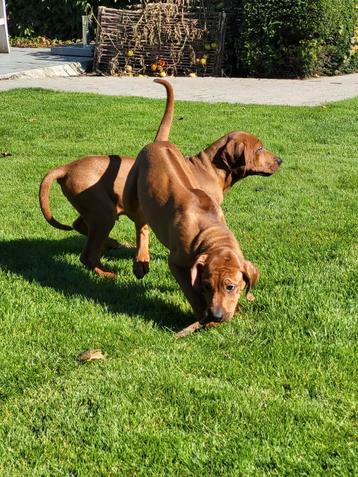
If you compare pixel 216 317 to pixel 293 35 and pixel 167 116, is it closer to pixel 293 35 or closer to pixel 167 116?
pixel 167 116

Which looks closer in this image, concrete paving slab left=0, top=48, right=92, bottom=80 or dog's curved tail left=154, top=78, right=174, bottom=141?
dog's curved tail left=154, top=78, right=174, bottom=141

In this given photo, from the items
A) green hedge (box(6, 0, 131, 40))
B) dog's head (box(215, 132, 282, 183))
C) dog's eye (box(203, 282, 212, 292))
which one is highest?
dog's head (box(215, 132, 282, 183))

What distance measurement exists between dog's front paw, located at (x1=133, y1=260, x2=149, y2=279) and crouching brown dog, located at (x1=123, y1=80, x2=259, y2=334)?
3.9 inches

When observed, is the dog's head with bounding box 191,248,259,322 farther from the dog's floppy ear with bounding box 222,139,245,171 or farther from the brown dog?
the dog's floppy ear with bounding box 222,139,245,171

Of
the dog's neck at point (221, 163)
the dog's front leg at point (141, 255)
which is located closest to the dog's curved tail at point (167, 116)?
the dog's neck at point (221, 163)

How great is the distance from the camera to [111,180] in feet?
19.3

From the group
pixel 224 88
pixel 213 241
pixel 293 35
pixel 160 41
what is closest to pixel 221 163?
pixel 213 241

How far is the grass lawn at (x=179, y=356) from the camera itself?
3.23m

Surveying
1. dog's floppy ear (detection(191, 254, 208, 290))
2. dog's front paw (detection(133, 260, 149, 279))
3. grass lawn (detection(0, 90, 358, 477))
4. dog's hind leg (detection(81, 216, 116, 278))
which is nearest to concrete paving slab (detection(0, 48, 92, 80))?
grass lawn (detection(0, 90, 358, 477))

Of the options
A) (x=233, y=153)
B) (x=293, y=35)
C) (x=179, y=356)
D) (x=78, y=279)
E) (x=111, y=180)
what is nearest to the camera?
(x=179, y=356)

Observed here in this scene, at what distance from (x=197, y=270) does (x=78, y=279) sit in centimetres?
146

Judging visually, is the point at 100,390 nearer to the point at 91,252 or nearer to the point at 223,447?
the point at 223,447

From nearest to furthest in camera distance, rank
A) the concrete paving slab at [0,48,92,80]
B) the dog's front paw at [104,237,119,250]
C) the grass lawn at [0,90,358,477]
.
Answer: the grass lawn at [0,90,358,477], the dog's front paw at [104,237,119,250], the concrete paving slab at [0,48,92,80]

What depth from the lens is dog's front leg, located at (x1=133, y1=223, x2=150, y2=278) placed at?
17.9 ft
